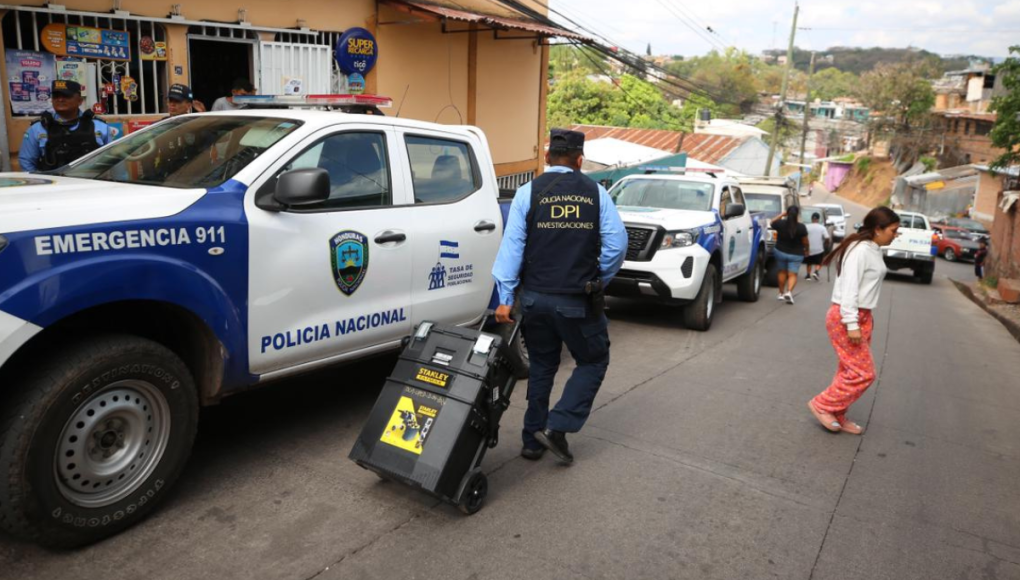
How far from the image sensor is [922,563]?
151 inches

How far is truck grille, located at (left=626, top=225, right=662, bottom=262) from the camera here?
902 cm

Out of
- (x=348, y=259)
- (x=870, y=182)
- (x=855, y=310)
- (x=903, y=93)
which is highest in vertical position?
(x=903, y=93)

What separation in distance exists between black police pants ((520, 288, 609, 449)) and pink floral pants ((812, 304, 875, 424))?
2.09 meters

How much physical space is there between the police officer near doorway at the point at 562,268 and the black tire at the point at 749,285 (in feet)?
27.0

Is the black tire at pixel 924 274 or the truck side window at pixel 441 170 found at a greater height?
the truck side window at pixel 441 170

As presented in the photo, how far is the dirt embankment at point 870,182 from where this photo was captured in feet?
217

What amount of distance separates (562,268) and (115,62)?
6.37 m

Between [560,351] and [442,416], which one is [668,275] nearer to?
[560,351]

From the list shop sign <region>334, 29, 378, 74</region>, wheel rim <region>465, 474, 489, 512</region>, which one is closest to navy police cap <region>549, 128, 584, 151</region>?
wheel rim <region>465, 474, 489, 512</region>

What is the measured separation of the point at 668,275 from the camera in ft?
29.2

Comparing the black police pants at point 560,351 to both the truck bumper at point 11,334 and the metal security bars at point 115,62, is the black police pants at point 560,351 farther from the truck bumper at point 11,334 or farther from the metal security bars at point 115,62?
the metal security bars at point 115,62

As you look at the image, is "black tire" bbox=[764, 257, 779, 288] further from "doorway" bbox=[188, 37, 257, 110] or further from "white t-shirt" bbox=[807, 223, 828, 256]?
"doorway" bbox=[188, 37, 257, 110]

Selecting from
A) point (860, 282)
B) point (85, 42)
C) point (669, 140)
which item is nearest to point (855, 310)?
point (860, 282)

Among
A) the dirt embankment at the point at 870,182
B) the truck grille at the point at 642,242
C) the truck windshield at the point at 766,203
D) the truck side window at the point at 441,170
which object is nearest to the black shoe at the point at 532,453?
the truck side window at the point at 441,170
